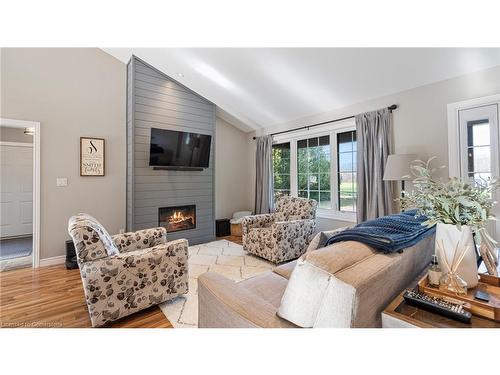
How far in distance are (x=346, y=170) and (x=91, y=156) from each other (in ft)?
13.1

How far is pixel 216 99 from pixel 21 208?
4523mm

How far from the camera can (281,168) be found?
480 centimetres

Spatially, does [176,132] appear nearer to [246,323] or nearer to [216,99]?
[216,99]

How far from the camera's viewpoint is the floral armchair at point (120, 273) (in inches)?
70.0

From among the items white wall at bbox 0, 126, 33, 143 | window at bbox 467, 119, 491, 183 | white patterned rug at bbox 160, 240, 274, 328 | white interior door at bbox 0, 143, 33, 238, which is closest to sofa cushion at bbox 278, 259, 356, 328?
white patterned rug at bbox 160, 240, 274, 328

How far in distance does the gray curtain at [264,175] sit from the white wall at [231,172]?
0.50 metres

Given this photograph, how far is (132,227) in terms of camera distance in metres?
3.64

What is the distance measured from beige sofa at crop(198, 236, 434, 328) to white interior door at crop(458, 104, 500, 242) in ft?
6.80

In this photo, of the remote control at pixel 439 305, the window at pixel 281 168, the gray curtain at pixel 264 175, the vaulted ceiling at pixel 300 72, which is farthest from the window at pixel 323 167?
the remote control at pixel 439 305

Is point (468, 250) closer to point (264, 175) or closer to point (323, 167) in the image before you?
point (323, 167)

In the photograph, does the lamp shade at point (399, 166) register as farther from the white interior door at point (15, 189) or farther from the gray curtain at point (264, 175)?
the white interior door at point (15, 189)

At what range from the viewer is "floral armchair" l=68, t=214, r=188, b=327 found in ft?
5.83
